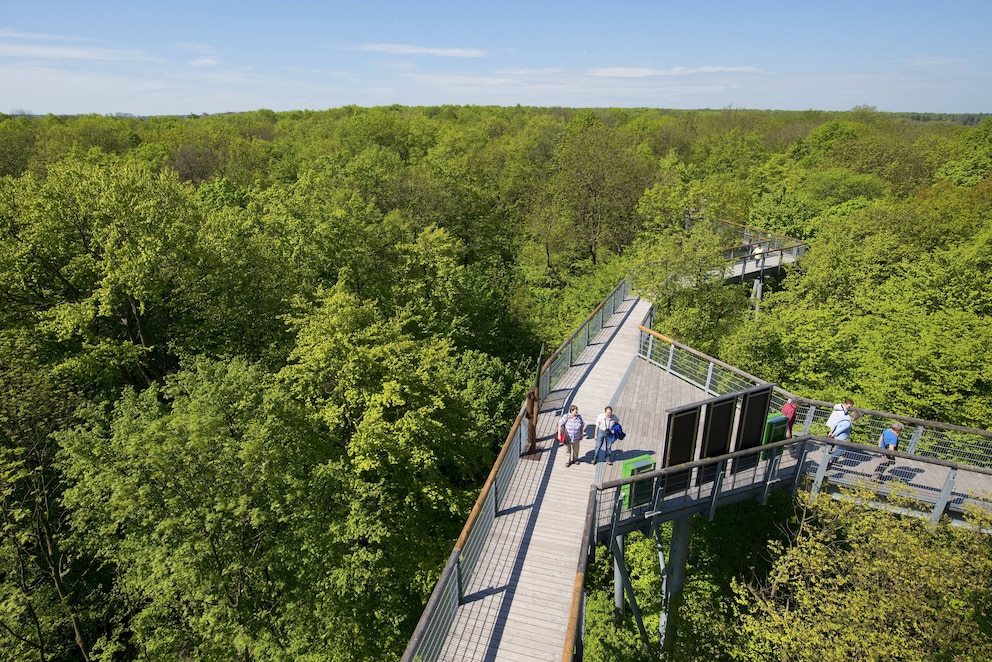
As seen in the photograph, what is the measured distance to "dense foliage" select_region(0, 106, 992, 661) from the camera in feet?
45.4

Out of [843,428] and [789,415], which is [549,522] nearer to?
[789,415]

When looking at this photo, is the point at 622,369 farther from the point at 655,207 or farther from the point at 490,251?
the point at 490,251

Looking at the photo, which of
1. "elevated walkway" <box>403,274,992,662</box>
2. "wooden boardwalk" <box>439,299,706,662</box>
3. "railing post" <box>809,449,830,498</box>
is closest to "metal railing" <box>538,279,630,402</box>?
"elevated walkway" <box>403,274,992,662</box>

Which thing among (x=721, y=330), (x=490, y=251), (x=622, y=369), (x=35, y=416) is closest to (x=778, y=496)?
(x=721, y=330)

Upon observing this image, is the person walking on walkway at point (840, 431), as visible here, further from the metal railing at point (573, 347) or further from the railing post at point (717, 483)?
the metal railing at point (573, 347)

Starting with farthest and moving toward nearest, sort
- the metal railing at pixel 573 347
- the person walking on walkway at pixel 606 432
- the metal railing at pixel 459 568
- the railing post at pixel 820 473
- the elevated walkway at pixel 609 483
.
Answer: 1. the metal railing at pixel 573 347
2. the railing post at pixel 820 473
3. the person walking on walkway at pixel 606 432
4. the elevated walkway at pixel 609 483
5. the metal railing at pixel 459 568

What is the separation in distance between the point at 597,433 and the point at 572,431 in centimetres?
65

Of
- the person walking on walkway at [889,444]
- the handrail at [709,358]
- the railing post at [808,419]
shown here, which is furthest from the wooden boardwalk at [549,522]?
the person walking on walkway at [889,444]

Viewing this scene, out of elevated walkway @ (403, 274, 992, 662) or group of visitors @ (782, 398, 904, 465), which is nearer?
elevated walkway @ (403, 274, 992, 662)

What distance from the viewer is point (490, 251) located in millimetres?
42938

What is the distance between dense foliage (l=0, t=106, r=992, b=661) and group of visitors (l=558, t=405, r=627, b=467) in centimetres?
489

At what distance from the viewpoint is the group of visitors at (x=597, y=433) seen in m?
12.8

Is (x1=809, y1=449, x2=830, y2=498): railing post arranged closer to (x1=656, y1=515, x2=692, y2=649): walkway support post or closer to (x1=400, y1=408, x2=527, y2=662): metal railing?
(x1=656, y1=515, x2=692, y2=649): walkway support post

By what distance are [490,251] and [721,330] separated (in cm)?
2295
